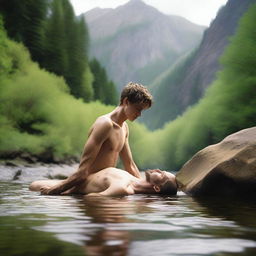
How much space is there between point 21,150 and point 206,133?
15332 mm

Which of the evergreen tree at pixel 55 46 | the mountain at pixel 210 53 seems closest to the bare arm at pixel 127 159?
the evergreen tree at pixel 55 46

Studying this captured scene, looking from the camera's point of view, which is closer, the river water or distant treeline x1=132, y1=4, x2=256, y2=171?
the river water

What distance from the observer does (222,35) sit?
9306 cm

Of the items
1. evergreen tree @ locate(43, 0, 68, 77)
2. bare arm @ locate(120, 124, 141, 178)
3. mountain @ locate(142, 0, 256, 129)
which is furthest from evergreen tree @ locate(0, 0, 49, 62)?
mountain @ locate(142, 0, 256, 129)

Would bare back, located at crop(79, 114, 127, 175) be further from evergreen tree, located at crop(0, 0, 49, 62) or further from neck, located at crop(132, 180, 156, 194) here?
evergreen tree, located at crop(0, 0, 49, 62)

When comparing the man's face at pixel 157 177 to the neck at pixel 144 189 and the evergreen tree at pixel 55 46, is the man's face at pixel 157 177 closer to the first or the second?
the neck at pixel 144 189

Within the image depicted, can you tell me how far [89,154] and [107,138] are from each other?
364 mm

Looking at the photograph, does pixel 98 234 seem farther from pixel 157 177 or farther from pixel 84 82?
pixel 84 82

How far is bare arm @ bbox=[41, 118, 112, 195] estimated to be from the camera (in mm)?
5723

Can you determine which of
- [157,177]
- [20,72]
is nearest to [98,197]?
[157,177]

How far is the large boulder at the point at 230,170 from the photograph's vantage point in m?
6.07

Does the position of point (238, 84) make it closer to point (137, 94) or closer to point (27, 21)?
point (137, 94)

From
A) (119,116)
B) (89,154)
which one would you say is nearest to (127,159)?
(119,116)

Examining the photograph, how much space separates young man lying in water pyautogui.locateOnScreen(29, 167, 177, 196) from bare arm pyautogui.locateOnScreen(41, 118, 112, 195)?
0.10 metres
